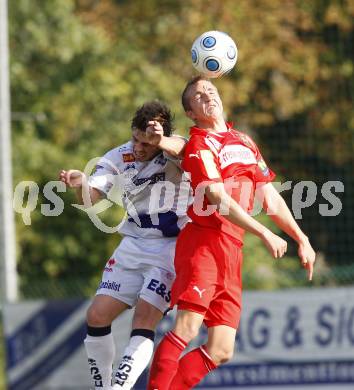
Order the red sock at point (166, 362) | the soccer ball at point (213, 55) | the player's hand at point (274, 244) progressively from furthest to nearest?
the soccer ball at point (213, 55) → the red sock at point (166, 362) → the player's hand at point (274, 244)

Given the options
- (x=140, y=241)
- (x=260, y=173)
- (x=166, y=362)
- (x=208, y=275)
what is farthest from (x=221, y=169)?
(x=166, y=362)

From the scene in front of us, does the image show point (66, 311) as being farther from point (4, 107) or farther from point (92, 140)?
point (92, 140)

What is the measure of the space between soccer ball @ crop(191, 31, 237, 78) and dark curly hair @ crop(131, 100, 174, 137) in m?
0.30

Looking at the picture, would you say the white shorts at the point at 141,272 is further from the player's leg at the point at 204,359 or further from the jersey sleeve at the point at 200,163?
the jersey sleeve at the point at 200,163

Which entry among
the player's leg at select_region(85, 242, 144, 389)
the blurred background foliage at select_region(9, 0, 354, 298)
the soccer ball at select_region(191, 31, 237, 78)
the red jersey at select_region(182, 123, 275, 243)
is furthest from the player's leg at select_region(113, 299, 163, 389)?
the blurred background foliage at select_region(9, 0, 354, 298)

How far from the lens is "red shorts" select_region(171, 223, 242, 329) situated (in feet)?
18.7

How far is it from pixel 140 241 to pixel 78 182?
1.79ft

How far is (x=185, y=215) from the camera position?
615 cm

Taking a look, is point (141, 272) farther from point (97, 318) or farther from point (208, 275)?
point (208, 275)

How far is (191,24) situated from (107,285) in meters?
9.47

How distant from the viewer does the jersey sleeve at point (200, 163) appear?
568 centimetres

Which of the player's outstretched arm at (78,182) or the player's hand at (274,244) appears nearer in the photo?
the player's hand at (274,244)

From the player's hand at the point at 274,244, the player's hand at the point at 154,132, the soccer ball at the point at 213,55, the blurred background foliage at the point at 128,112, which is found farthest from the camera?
the blurred background foliage at the point at 128,112

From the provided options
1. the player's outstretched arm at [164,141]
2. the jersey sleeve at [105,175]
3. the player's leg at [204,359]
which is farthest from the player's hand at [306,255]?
the jersey sleeve at [105,175]
